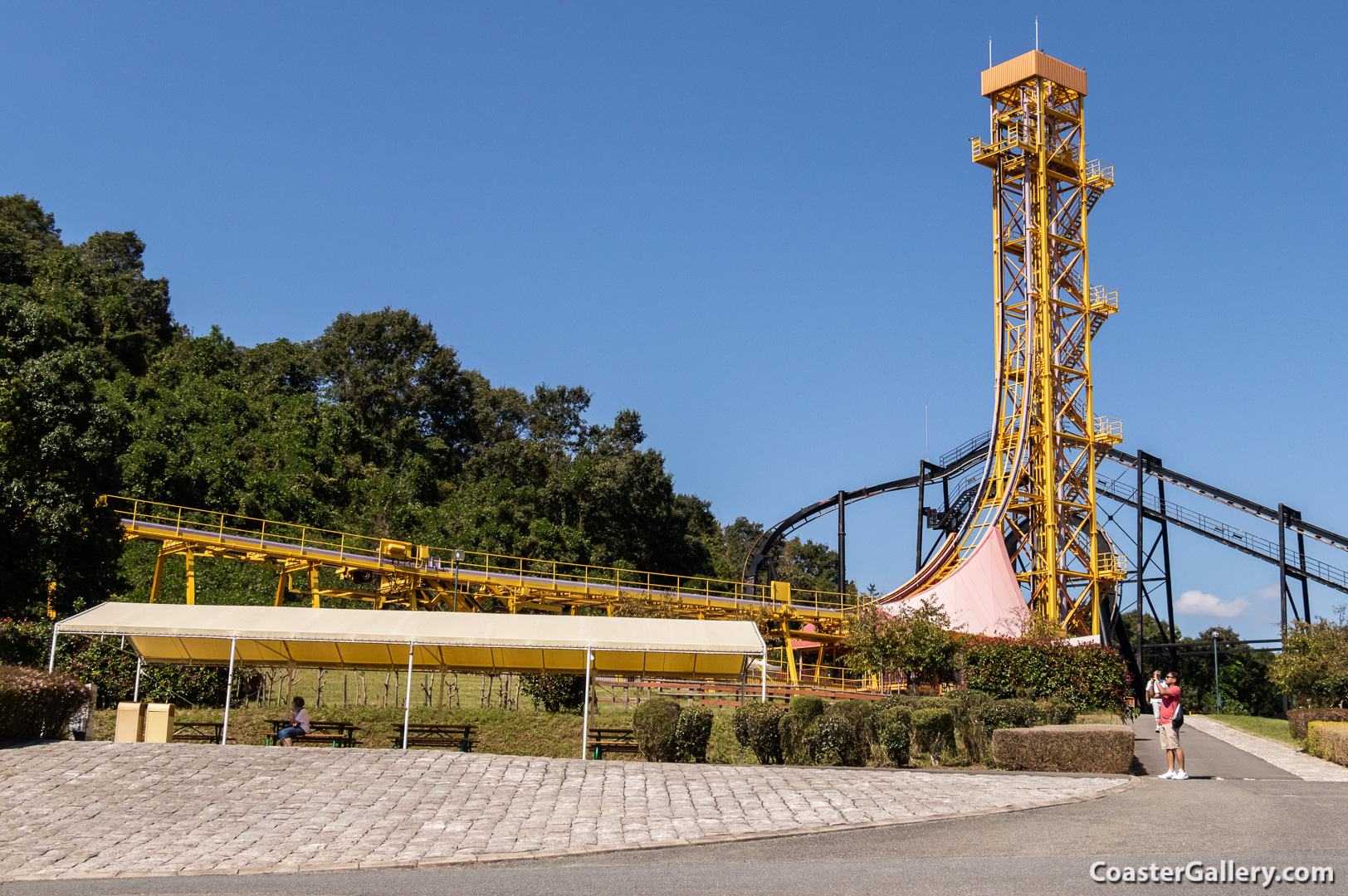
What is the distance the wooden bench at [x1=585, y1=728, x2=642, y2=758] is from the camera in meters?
19.5

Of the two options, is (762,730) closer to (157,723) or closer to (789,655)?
(157,723)

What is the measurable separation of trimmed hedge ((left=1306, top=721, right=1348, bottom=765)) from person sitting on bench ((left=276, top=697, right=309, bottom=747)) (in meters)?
18.8

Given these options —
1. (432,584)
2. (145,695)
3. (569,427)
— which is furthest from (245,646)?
(569,427)

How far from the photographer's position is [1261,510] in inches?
1783

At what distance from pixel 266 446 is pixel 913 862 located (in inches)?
2013

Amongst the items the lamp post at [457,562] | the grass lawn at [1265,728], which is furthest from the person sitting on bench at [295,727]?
the grass lawn at [1265,728]

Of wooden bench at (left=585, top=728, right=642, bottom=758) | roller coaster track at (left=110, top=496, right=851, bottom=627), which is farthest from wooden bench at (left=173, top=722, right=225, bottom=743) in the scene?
roller coaster track at (left=110, top=496, right=851, bottom=627)

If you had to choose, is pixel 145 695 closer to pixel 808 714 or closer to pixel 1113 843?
pixel 808 714

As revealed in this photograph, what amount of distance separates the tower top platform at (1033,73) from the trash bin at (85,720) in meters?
42.5

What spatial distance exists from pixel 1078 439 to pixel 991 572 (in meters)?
8.47

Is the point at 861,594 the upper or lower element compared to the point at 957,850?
upper

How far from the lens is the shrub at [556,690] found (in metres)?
25.7

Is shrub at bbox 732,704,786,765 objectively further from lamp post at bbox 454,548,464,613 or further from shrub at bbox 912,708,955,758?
lamp post at bbox 454,548,464,613

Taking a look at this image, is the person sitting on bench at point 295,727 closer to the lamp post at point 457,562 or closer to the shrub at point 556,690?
the shrub at point 556,690
